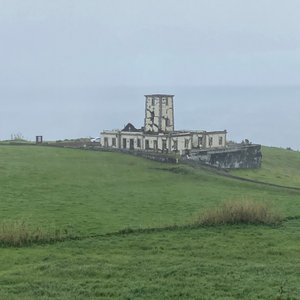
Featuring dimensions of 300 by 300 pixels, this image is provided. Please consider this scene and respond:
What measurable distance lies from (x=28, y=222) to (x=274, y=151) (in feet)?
182

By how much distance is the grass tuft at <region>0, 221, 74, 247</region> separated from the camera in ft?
78.0

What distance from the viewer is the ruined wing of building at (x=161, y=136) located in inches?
2431

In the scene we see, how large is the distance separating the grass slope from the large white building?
19.6 feet

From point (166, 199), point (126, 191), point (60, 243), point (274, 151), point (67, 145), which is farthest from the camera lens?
point (274, 151)

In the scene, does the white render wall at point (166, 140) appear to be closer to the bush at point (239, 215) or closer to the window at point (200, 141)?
the window at point (200, 141)

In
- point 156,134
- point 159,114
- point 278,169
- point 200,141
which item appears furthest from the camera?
point 278,169

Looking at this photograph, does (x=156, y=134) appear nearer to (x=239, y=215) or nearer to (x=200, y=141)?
(x=200, y=141)

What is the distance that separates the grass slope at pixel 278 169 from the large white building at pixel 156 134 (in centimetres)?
597

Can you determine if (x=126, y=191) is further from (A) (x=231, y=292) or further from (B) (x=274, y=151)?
(B) (x=274, y=151)

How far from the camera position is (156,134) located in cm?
6259

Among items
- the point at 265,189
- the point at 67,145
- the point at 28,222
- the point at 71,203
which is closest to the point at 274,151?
the point at 67,145

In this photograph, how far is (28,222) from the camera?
27.8 metres

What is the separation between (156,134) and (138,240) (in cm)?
3771

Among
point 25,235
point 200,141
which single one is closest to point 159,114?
point 200,141
